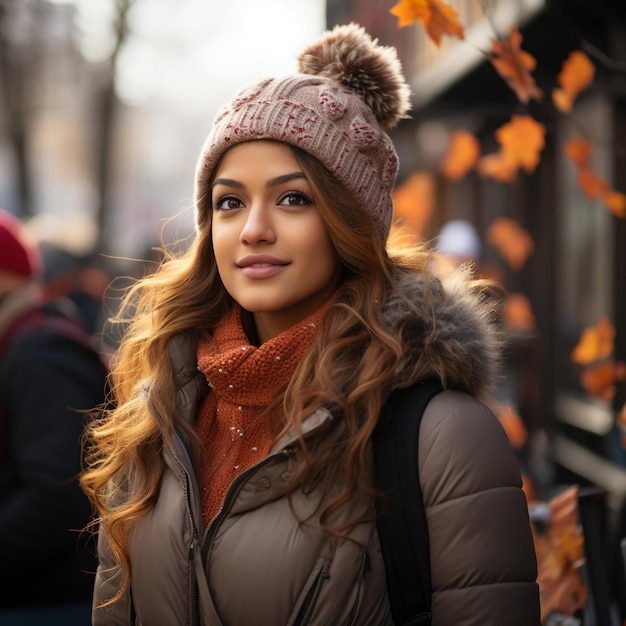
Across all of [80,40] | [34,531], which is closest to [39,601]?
[34,531]

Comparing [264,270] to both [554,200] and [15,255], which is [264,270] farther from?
[554,200]

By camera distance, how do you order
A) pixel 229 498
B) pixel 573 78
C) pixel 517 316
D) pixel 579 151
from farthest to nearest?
pixel 517 316, pixel 579 151, pixel 573 78, pixel 229 498

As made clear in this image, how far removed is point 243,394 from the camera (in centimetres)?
253

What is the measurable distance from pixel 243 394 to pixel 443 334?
569mm

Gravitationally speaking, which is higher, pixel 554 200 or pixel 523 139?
pixel 523 139

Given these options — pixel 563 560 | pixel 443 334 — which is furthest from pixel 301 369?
pixel 563 560

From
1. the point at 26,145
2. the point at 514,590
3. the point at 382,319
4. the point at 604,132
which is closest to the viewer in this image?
the point at 514,590

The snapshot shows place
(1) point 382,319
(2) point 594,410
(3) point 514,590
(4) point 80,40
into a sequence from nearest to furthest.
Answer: (3) point 514,590 → (1) point 382,319 → (2) point 594,410 → (4) point 80,40

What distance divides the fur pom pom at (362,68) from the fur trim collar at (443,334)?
524mm

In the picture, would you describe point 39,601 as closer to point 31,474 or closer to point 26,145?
point 31,474

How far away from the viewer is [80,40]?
1900 cm

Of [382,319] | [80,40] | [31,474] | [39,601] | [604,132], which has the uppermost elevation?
[80,40]

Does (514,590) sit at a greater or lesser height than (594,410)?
greater

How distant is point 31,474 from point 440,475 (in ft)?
5.93
